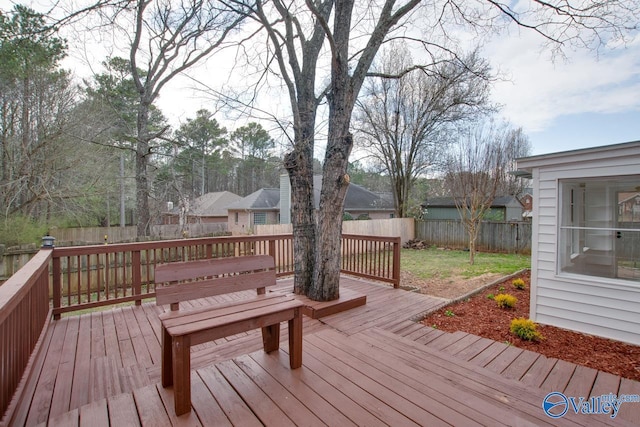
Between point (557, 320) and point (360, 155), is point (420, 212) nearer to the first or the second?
point (360, 155)

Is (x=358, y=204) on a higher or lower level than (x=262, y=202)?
lower

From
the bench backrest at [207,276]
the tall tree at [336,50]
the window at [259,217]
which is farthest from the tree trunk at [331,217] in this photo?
the window at [259,217]

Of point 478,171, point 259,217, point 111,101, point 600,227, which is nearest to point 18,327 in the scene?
point 600,227

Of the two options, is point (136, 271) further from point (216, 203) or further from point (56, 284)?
point (216, 203)

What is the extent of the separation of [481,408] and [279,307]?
1.53 meters

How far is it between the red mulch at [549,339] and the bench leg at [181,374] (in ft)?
9.64

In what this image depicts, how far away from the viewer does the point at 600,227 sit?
4336 mm

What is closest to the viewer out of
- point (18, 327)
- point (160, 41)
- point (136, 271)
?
point (18, 327)

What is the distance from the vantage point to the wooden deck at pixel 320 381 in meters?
1.86

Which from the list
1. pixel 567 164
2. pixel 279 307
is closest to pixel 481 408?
pixel 279 307

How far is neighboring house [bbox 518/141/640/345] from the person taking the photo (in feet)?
11.9

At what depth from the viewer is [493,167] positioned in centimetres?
984

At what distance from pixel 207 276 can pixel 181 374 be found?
3.36 ft

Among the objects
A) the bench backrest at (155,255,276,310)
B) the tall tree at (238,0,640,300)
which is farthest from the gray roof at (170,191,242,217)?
the bench backrest at (155,255,276,310)
